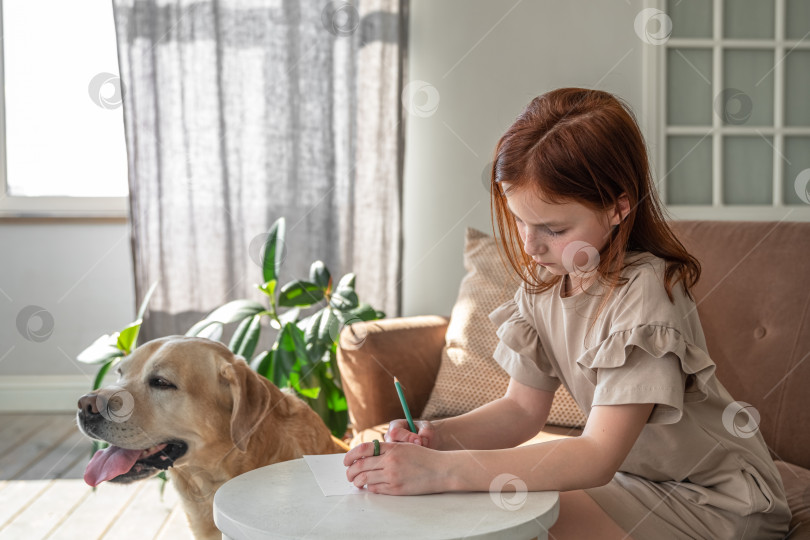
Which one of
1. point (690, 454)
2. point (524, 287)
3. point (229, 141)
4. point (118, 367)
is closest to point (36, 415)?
point (229, 141)

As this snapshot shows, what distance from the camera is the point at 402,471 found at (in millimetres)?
856

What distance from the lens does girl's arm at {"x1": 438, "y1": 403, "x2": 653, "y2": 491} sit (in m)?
0.86

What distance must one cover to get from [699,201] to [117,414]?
2325 mm

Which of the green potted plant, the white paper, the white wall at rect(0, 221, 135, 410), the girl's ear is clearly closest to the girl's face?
the girl's ear

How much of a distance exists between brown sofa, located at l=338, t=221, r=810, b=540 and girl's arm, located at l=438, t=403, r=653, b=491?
714mm

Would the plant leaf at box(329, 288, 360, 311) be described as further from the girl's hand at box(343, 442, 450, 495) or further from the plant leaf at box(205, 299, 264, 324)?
the girl's hand at box(343, 442, 450, 495)

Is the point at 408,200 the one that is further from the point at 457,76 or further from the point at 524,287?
the point at 524,287

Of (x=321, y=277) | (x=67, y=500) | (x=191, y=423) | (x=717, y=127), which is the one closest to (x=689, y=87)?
(x=717, y=127)

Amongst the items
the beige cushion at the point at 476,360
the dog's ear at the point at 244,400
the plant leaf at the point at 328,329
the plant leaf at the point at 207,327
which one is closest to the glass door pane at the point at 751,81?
the beige cushion at the point at 476,360

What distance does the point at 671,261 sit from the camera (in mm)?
997

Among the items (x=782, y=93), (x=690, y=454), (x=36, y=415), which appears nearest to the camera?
(x=690, y=454)

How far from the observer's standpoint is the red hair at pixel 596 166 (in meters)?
0.92

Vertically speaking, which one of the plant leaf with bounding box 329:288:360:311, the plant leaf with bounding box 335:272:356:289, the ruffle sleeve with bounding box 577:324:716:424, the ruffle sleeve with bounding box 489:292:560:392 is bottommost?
the plant leaf with bounding box 329:288:360:311

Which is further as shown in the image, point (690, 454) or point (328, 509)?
point (690, 454)
